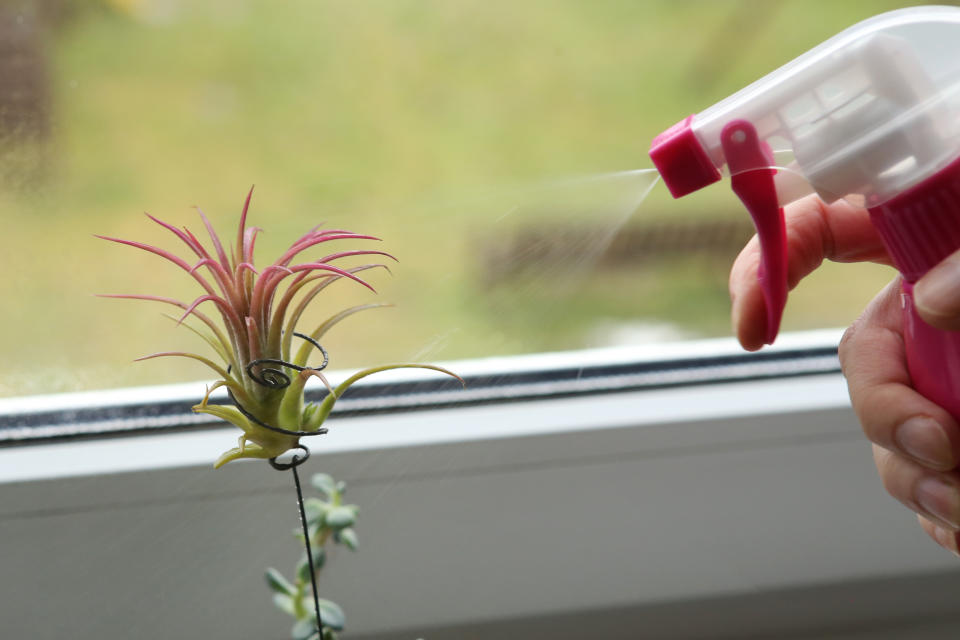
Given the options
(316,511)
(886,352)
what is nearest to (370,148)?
(316,511)

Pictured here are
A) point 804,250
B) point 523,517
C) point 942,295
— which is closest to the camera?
point 942,295

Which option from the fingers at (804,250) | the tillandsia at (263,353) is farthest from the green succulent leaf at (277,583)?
the fingers at (804,250)

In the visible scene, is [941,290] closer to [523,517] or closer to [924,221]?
[924,221]

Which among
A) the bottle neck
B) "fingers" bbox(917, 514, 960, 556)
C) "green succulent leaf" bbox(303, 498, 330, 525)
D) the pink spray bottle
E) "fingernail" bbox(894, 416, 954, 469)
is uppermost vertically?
the pink spray bottle

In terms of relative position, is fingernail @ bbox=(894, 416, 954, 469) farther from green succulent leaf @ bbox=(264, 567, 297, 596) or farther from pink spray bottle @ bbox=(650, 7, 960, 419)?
green succulent leaf @ bbox=(264, 567, 297, 596)

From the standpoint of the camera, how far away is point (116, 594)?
474 mm

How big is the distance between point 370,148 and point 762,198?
12.6 inches

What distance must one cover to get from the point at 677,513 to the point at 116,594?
0.36m

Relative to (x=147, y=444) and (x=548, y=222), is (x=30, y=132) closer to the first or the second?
(x=147, y=444)

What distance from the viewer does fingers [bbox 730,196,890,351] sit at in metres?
0.40

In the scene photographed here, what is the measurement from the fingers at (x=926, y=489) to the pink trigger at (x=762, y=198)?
0.08 m

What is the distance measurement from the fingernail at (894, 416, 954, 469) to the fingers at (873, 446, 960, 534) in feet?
0.06

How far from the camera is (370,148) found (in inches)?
22.9

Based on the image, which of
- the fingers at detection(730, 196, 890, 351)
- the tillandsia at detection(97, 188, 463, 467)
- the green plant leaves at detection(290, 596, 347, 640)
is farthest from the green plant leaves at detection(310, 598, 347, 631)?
the fingers at detection(730, 196, 890, 351)
